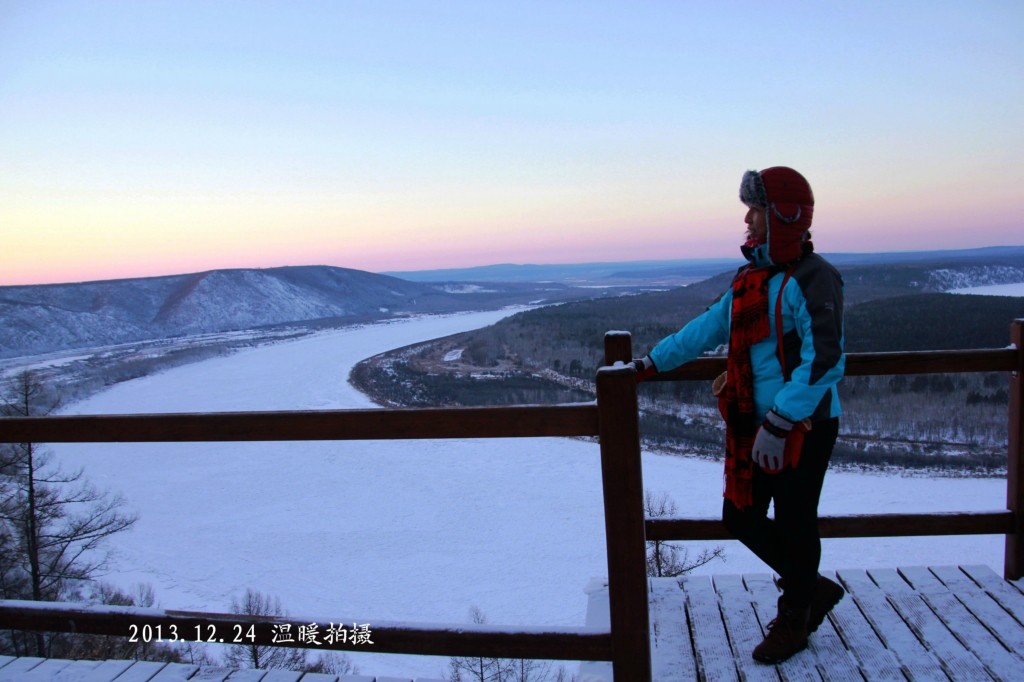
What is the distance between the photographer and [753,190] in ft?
6.93

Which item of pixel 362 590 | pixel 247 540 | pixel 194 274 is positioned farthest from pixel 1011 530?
pixel 194 274

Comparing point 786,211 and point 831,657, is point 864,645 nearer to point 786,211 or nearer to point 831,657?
point 831,657

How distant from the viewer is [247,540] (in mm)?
24328

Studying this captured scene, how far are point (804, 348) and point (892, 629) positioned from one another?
1262 mm

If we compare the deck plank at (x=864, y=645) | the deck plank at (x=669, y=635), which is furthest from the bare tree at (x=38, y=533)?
the deck plank at (x=864, y=645)

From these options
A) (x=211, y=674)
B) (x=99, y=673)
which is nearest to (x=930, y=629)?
(x=211, y=674)

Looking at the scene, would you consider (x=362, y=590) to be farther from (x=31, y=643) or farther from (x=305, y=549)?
(x=31, y=643)

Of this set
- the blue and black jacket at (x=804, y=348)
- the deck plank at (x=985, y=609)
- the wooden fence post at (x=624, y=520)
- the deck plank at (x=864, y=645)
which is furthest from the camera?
the deck plank at (x=985, y=609)

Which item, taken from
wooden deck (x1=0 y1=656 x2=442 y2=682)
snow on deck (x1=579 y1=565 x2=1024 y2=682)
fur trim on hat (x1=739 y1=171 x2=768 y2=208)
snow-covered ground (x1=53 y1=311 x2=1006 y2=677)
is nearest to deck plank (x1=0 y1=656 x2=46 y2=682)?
wooden deck (x1=0 y1=656 x2=442 y2=682)

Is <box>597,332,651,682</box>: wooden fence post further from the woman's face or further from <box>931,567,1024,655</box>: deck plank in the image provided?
<box>931,567,1024,655</box>: deck plank

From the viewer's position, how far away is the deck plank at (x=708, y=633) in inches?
87.0

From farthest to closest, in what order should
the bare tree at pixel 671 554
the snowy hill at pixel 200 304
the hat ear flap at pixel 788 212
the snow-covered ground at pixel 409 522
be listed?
the snowy hill at pixel 200 304 → the snow-covered ground at pixel 409 522 → the bare tree at pixel 671 554 → the hat ear flap at pixel 788 212

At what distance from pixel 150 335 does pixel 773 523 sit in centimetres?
10140

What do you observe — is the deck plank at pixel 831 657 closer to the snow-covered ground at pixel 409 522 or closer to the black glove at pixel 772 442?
the black glove at pixel 772 442
